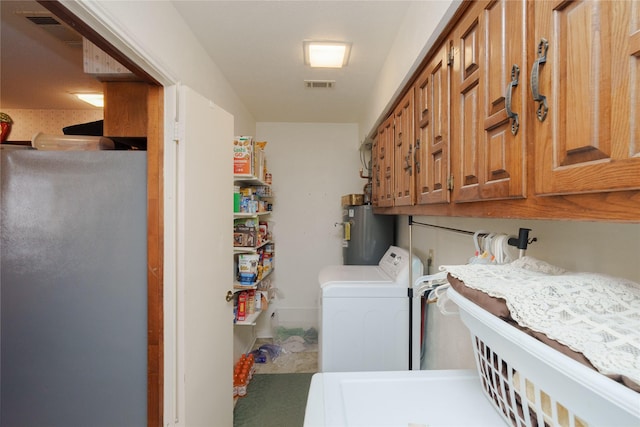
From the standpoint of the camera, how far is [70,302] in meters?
1.36

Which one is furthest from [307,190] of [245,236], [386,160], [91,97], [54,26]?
[54,26]

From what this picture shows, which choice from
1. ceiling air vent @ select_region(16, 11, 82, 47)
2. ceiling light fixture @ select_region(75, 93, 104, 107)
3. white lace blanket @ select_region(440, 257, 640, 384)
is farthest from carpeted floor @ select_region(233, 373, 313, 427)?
ceiling light fixture @ select_region(75, 93, 104, 107)

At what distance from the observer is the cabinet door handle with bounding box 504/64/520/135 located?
2.09 ft

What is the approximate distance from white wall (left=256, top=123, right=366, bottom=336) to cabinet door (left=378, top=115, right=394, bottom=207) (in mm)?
1133

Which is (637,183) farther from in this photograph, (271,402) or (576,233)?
(271,402)

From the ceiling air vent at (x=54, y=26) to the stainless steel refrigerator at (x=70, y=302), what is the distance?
0.81 metres

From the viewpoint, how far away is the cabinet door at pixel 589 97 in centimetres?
41

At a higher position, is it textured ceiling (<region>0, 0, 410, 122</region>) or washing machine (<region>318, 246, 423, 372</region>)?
textured ceiling (<region>0, 0, 410, 122</region>)

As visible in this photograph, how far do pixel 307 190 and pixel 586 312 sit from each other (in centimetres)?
308

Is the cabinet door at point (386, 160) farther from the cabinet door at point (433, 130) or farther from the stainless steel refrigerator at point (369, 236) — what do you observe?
the cabinet door at point (433, 130)

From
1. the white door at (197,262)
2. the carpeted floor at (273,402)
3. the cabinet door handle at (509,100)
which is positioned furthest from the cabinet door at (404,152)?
the carpeted floor at (273,402)

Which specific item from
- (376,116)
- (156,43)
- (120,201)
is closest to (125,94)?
(156,43)

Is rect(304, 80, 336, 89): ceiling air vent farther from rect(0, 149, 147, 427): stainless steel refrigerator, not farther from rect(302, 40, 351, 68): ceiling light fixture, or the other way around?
rect(0, 149, 147, 427): stainless steel refrigerator

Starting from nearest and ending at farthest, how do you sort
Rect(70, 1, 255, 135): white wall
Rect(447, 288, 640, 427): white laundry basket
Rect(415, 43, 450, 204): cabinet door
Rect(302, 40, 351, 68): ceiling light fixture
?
Rect(447, 288, 640, 427): white laundry basket, Rect(70, 1, 255, 135): white wall, Rect(415, 43, 450, 204): cabinet door, Rect(302, 40, 351, 68): ceiling light fixture
